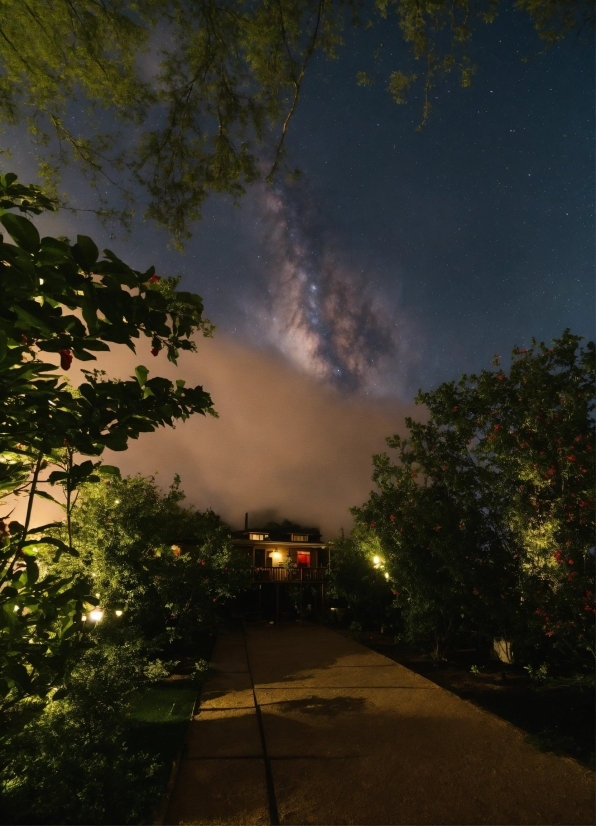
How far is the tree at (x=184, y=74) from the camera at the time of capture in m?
4.27

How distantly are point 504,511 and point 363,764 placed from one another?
494 centimetres

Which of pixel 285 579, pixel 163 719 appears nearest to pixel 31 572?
pixel 163 719

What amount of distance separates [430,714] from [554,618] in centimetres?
256

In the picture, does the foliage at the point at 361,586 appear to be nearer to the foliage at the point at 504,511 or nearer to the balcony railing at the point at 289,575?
the balcony railing at the point at 289,575

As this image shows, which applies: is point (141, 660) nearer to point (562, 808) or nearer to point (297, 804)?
point (297, 804)

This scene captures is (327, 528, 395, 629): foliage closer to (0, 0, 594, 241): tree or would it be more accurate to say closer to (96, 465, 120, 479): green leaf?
(0, 0, 594, 241): tree

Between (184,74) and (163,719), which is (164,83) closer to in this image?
(184,74)

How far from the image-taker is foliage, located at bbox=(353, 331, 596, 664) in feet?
23.0

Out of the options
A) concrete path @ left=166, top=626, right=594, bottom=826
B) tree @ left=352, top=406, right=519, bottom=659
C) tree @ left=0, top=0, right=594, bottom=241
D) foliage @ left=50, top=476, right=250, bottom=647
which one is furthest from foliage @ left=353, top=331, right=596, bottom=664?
tree @ left=0, top=0, right=594, bottom=241

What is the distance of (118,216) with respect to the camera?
4.88 metres

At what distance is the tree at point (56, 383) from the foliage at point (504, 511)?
23.3ft

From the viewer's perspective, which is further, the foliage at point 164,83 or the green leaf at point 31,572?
the foliage at point 164,83

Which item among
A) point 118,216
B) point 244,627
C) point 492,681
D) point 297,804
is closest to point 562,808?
point 297,804

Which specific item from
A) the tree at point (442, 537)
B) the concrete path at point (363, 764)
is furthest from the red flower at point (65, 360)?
the tree at point (442, 537)
